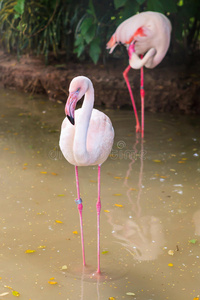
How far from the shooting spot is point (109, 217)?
3850 millimetres

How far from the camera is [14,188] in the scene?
4.33 meters

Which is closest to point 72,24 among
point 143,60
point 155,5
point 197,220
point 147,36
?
point 155,5

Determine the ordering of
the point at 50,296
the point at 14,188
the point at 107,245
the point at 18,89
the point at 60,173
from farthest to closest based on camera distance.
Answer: the point at 18,89
the point at 60,173
the point at 14,188
the point at 107,245
the point at 50,296

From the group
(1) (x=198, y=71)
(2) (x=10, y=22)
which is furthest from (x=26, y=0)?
(1) (x=198, y=71)

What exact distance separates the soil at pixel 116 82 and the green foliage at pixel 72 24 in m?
0.28

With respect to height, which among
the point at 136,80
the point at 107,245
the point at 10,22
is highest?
the point at 10,22

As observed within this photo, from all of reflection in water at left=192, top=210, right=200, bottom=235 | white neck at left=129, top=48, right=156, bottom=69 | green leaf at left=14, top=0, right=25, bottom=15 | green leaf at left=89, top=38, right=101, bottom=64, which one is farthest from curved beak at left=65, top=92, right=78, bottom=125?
green leaf at left=14, top=0, right=25, bottom=15

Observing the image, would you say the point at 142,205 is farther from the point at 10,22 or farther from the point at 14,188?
the point at 10,22

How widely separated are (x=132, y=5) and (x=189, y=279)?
4403mm

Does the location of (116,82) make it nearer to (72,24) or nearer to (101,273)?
(72,24)

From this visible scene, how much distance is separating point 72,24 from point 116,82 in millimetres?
1237

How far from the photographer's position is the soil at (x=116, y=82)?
6625 mm

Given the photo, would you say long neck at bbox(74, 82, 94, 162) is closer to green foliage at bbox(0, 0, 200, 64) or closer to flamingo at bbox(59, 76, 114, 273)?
flamingo at bbox(59, 76, 114, 273)

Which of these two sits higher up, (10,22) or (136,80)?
(10,22)
